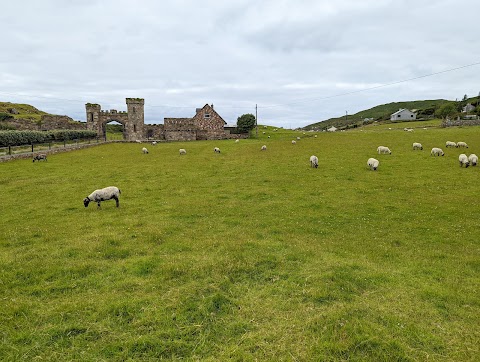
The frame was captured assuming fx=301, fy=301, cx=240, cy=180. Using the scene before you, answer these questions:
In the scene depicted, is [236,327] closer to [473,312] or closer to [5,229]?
[473,312]

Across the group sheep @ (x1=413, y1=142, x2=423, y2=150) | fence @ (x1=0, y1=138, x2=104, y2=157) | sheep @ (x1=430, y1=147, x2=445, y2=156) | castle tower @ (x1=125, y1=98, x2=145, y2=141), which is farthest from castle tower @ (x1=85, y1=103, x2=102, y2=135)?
sheep @ (x1=430, y1=147, x2=445, y2=156)

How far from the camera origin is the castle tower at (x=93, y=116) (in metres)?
76.5

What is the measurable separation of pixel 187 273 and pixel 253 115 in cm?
7708

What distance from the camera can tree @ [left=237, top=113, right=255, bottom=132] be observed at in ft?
271

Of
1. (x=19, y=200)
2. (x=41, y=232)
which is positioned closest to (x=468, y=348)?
(x=41, y=232)

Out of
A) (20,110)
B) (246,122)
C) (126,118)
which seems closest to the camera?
(126,118)

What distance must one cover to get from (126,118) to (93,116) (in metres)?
8.05

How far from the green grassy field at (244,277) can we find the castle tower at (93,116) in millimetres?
63745

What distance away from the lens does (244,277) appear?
30.2ft

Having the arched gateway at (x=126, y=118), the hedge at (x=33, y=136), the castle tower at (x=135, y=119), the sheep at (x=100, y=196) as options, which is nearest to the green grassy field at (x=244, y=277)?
the sheep at (x=100, y=196)

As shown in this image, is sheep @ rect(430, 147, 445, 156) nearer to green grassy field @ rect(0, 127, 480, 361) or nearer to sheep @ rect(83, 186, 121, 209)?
green grassy field @ rect(0, 127, 480, 361)

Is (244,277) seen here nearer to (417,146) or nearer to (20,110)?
(417,146)

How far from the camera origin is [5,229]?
44.6 feet

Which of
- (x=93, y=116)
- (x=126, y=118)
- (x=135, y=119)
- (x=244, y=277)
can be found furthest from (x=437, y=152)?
(x=93, y=116)
